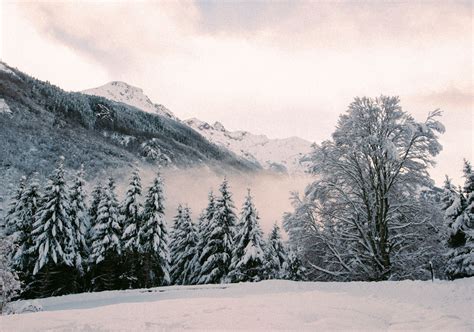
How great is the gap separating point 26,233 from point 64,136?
342 feet

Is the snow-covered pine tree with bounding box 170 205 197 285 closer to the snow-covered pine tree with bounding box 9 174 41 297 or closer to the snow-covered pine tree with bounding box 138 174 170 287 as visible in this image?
the snow-covered pine tree with bounding box 138 174 170 287

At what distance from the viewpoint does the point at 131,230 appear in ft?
105

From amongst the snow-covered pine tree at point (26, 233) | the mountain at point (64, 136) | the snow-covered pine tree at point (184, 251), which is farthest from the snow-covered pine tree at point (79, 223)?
the mountain at point (64, 136)

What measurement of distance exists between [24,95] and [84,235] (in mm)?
130100

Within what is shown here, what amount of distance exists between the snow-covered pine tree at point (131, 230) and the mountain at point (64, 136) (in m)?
43.9

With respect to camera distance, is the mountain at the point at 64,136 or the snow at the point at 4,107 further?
the snow at the point at 4,107

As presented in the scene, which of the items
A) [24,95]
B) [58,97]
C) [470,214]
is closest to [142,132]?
[58,97]

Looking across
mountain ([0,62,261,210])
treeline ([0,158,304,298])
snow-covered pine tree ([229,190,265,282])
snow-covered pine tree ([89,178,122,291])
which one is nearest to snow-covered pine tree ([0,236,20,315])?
treeline ([0,158,304,298])

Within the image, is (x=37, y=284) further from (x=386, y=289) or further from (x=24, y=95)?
(x=24, y=95)

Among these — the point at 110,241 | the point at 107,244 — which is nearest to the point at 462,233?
the point at 110,241

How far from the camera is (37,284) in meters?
31.8

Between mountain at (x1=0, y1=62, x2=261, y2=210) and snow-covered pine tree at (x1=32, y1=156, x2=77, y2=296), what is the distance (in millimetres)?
43141

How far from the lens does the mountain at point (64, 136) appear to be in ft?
310

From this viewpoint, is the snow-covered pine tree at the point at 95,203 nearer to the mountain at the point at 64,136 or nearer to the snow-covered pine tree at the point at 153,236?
the snow-covered pine tree at the point at 153,236
